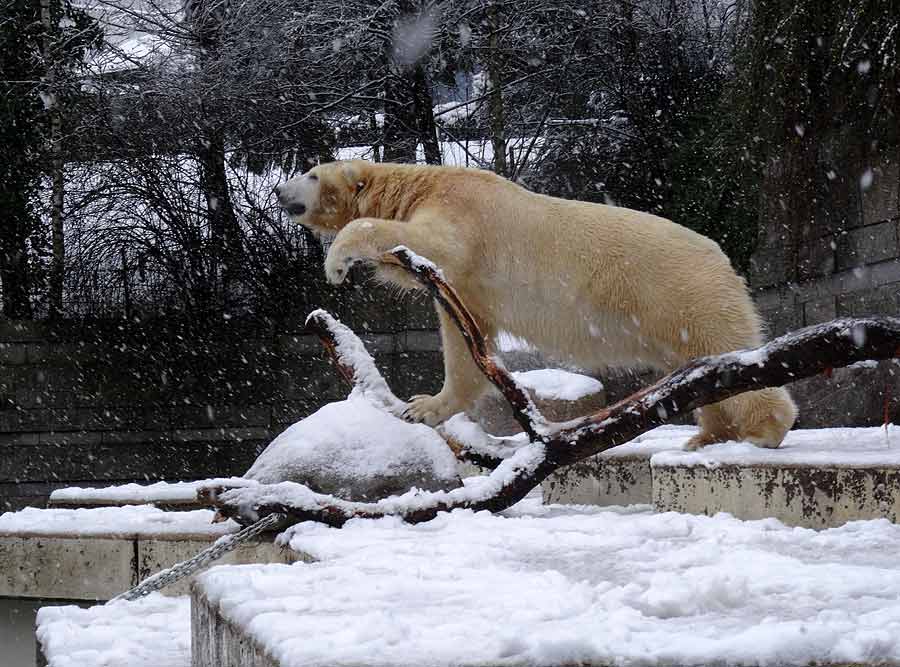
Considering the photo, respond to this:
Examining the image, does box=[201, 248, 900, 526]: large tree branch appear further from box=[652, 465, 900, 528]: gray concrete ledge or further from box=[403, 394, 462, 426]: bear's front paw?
box=[403, 394, 462, 426]: bear's front paw

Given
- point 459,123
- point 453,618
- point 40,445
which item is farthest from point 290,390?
point 453,618

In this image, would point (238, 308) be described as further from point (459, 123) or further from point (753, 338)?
point (753, 338)

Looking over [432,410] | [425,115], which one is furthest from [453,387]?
[425,115]

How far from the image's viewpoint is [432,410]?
4180 mm

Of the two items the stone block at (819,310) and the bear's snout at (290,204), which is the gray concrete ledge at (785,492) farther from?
the stone block at (819,310)

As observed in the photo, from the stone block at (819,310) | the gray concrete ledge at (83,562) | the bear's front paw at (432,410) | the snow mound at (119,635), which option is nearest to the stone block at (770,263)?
the stone block at (819,310)

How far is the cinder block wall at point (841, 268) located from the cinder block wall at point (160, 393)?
337 centimetres

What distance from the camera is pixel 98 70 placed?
10742mm

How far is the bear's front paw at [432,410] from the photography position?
→ 164 inches

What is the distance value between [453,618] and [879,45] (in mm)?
5399

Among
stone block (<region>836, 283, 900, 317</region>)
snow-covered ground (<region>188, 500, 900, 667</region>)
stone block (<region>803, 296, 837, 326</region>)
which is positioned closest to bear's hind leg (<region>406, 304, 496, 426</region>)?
snow-covered ground (<region>188, 500, 900, 667</region>)

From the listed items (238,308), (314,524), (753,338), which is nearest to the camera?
(314,524)

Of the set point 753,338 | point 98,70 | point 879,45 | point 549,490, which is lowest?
point 549,490

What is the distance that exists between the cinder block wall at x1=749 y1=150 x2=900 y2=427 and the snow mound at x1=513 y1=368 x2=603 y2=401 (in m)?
1.37
